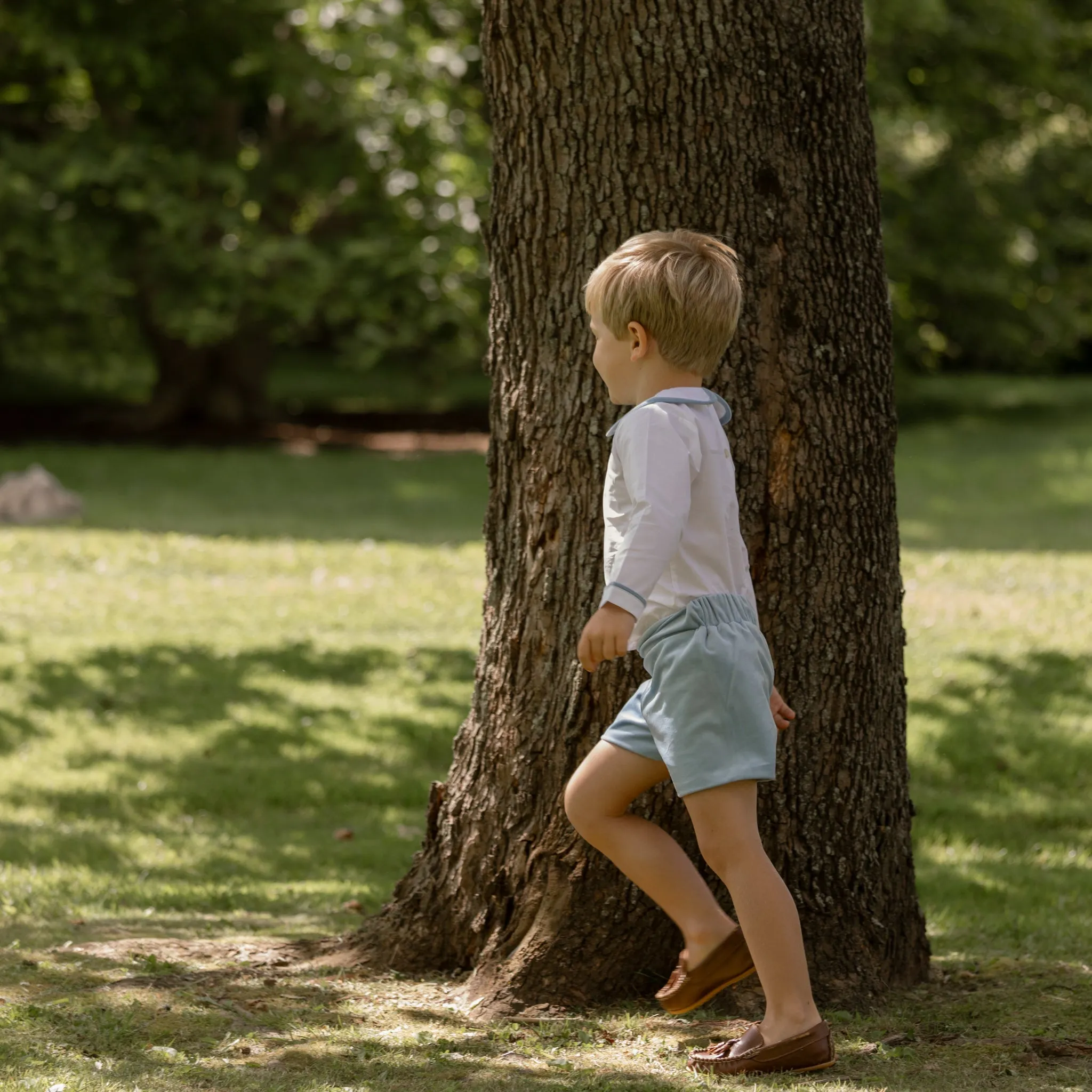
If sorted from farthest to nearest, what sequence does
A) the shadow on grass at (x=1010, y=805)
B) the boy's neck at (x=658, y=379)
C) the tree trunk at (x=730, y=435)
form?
the shadow on grass at (x=1010, y=805) → the tree trunk at (x=730, y=435) → the boy's neck at (x=658, y=379)

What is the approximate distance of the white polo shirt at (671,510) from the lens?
3271 millimetres

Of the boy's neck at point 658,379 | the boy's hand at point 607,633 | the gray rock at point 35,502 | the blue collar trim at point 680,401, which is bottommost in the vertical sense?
the gray rock at point 35,502

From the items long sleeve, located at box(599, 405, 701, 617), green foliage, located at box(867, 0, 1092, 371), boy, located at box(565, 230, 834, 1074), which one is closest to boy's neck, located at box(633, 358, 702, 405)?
boy, located at box(565, 230, 834, 1074)

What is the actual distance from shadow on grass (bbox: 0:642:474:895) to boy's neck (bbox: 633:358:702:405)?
325 centimetres

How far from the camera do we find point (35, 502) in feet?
52.7

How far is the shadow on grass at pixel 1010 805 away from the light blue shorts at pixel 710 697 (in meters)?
2.05

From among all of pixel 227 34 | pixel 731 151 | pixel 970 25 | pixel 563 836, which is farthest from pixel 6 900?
pixel 970 25

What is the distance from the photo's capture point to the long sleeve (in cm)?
326

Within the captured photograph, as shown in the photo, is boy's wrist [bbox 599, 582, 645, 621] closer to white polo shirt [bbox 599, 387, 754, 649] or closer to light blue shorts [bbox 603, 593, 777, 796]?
white polo shirt [bbox 599, 387, 754, 649]

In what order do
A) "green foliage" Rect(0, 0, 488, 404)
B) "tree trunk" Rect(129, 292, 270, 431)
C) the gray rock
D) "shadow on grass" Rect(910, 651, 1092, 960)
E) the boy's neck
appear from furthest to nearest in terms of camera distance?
"tree trunk" Rect(129, 292, 270, 431) < "green foliage" Rect(0, 0, 488, 404) < the gray rock < "shadow on grass" Rect(910, 651, 1092, 960) < the boy's neck

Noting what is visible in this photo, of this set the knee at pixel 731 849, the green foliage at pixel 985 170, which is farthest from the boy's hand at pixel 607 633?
the green foliage at pixel 985 170

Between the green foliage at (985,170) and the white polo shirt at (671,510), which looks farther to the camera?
the green foliage at (985,170)

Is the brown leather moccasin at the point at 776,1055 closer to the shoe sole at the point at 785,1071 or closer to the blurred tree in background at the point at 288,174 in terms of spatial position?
the shoe sole at the point at 785,1071

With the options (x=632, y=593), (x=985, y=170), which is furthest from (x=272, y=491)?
(x=632, y=593)
